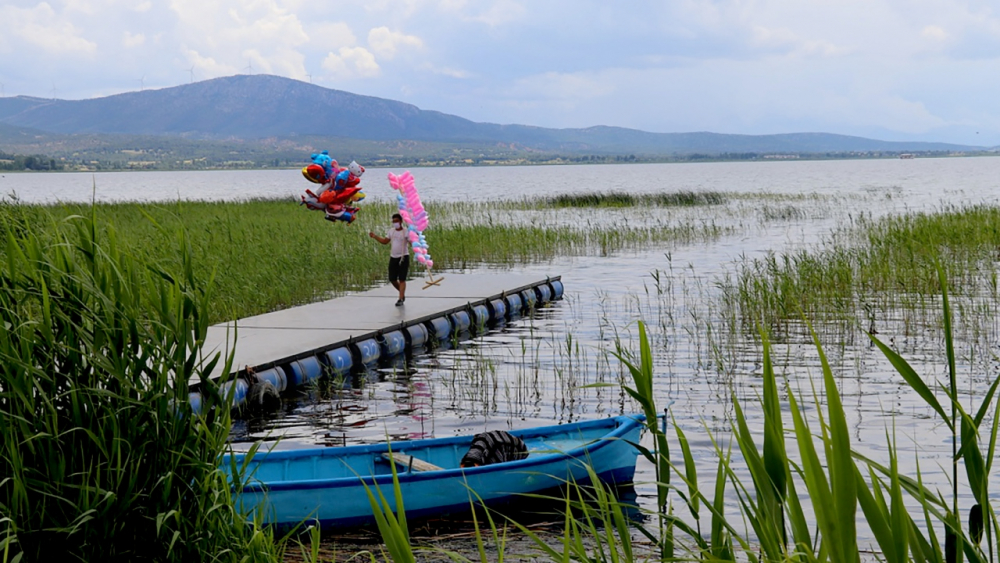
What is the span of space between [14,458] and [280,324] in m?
9.53

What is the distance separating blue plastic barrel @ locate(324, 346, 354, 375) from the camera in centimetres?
1146

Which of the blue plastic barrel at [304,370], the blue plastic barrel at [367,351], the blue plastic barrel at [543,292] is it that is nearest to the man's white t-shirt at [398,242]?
the blue plastic barrel at [367,351]

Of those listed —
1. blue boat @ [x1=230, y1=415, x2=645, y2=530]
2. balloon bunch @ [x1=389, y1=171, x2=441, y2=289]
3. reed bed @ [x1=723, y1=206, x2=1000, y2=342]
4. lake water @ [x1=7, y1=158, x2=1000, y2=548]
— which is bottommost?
lake water @ [x1=7, y1=158, x2=1000, y2=548]

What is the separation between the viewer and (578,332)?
49.0 ft

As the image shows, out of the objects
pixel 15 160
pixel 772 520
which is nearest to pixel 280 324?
pixel 772 520

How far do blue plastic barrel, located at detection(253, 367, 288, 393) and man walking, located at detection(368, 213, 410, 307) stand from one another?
3.42 m

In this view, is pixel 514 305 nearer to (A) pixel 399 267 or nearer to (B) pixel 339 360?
(A) pixel 399 267

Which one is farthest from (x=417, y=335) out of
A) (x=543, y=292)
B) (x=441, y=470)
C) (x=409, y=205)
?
(x=441, y=470)

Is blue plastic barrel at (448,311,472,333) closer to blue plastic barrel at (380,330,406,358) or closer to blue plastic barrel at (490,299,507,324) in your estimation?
blue plastic barrel at (490,299,507,324)

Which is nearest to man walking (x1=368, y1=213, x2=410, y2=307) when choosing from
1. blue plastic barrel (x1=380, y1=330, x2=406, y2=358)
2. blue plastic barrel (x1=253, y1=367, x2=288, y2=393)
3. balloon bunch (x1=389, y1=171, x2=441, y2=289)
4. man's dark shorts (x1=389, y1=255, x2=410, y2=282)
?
man's dark shorts (x1=389, y1=255, x2=410, y2=282)

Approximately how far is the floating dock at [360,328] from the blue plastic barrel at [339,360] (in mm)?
12

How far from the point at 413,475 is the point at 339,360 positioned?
4965 millimetres

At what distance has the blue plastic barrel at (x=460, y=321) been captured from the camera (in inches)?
573

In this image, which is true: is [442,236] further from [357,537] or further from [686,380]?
[357,537]
